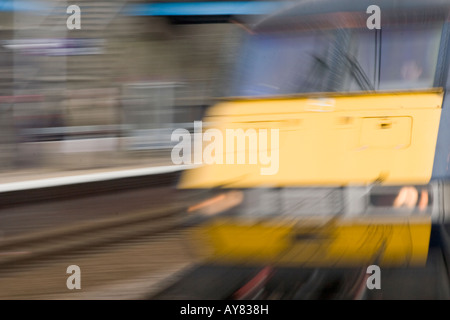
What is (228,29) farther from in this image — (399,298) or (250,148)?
(399,298)

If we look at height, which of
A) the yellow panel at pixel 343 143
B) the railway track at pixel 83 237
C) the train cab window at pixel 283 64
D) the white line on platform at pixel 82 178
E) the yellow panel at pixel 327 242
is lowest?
the railway track at pixel 83 237

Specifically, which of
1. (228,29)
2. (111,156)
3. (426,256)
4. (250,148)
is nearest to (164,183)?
(111,156)

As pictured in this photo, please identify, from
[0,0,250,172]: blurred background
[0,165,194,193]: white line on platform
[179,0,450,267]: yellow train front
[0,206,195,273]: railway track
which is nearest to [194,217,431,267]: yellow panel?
[179,0,450,267]: yellow train front

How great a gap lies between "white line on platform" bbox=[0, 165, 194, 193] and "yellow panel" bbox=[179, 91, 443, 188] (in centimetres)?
250

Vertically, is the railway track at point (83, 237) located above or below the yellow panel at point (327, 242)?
below

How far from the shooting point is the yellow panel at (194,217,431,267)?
271 centimetres

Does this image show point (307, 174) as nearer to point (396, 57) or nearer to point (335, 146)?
point (335, 146)

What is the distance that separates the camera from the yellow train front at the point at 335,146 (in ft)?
8.90

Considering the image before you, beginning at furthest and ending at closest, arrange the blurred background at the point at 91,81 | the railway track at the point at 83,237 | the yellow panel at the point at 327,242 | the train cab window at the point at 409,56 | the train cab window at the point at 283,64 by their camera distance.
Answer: the blurred background at the point at 91,81 → the railway track at the point at 83,237 → the train cab window at the point at 283,64 → the train cab window at the point at 409,56 → the yellow panel at the point at 327,242

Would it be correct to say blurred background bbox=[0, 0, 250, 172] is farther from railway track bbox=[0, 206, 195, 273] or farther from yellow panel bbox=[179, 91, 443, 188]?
yellow panel bbox=[179, 91, 443, 188]

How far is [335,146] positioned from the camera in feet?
9.23

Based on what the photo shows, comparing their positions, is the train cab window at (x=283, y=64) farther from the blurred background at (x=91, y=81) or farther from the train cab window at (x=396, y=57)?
the blurred background at (x=91, y=81)

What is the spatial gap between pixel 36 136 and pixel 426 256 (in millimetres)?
5298

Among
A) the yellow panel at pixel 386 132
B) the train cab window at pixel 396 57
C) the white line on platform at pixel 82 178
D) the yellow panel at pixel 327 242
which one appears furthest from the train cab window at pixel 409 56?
the white line on platform at pixel 82 178
